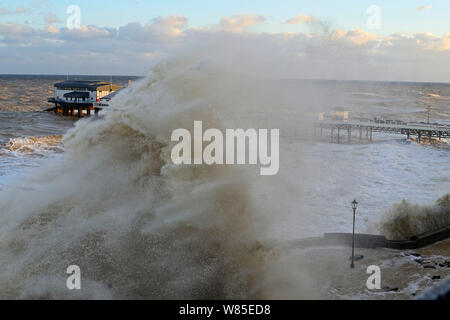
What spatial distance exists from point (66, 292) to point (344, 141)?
42424mm

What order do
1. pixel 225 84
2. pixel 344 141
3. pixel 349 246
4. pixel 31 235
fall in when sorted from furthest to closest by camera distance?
pixel 344 141 < pixel 349 246 < pixel 225 84 < pixel 31 235

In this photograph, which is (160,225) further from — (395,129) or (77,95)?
(77,95)

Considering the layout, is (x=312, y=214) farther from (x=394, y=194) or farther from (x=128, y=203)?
(x=128, y=203)

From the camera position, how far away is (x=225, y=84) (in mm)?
16156

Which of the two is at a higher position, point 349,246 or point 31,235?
point 31,235
